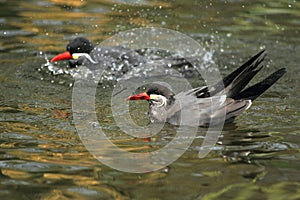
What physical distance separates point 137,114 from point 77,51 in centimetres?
267

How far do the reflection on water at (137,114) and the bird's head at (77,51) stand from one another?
0.28 metres

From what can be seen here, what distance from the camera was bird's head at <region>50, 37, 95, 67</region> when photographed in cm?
1082

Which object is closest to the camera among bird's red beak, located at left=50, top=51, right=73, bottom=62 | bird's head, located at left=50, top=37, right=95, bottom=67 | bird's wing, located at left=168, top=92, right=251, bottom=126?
bird's wing, located at left=168, top=92, right=251, bottom=126

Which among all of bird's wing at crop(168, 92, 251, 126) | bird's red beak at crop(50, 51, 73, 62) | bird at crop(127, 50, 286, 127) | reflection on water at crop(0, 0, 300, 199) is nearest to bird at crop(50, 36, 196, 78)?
bird's red beak at crop(50, 51, 73, 62)

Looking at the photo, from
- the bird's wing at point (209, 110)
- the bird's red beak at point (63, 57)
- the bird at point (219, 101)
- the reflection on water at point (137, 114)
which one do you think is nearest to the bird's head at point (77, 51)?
the bird's red beak at point (63, 57)

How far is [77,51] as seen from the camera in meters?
10.9

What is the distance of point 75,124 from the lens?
785 cm

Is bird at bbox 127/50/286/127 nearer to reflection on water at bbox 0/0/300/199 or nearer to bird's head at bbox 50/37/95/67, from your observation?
reflection on water at bbox 0/0/300/199

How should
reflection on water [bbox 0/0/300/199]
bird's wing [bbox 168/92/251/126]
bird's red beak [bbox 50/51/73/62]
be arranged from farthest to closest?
1. bird's red beak [bbox 50/51/73/62]
2. bird's wing [bbox 168/92/251/126]
3. reflection on water [bbox 0/0/300/199]

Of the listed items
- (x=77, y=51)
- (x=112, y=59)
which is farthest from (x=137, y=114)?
(x=77, y=51)

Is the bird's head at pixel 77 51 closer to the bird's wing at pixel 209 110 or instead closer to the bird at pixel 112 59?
the bird at pixel 112 59

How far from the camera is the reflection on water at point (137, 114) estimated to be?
19.8 feet

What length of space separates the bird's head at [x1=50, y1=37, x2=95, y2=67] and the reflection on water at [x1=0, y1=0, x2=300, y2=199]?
10.9 inches

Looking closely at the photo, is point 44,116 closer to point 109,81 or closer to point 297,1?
point 109,81
